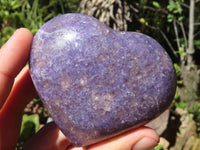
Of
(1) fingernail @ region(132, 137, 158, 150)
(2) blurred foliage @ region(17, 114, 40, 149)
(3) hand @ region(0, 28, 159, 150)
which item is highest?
(3) hand @ region(0, 28, 159, 150)

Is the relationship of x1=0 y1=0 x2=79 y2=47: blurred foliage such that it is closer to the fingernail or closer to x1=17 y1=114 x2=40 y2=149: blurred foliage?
x1=17 y1=114 x2=40 y2=149: blurred foliage

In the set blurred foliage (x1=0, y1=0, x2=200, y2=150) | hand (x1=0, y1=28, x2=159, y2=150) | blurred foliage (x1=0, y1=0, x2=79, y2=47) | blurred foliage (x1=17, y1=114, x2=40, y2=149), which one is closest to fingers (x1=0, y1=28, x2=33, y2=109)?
hand (x1=0, y1=28, x2=159, y2=150)

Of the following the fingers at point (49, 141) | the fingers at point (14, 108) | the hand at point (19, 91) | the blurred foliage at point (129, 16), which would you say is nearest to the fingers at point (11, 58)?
the hand at point (19, 91)

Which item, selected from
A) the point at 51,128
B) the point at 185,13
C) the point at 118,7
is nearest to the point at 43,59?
the point at 51,128

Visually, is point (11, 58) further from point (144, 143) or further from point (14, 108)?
point (144, 143)

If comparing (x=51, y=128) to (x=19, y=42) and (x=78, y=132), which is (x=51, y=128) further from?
(x=19, y=42)

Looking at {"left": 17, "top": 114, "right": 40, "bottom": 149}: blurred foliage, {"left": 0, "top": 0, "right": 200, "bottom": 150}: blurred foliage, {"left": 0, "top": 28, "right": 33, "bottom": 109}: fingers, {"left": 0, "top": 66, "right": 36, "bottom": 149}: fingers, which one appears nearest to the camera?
{"left": 0, "top": 28, "right": 33, "bottom": 109}: fingers

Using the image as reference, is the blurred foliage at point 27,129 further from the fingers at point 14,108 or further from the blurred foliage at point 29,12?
the blurred foliage at point 29,12
